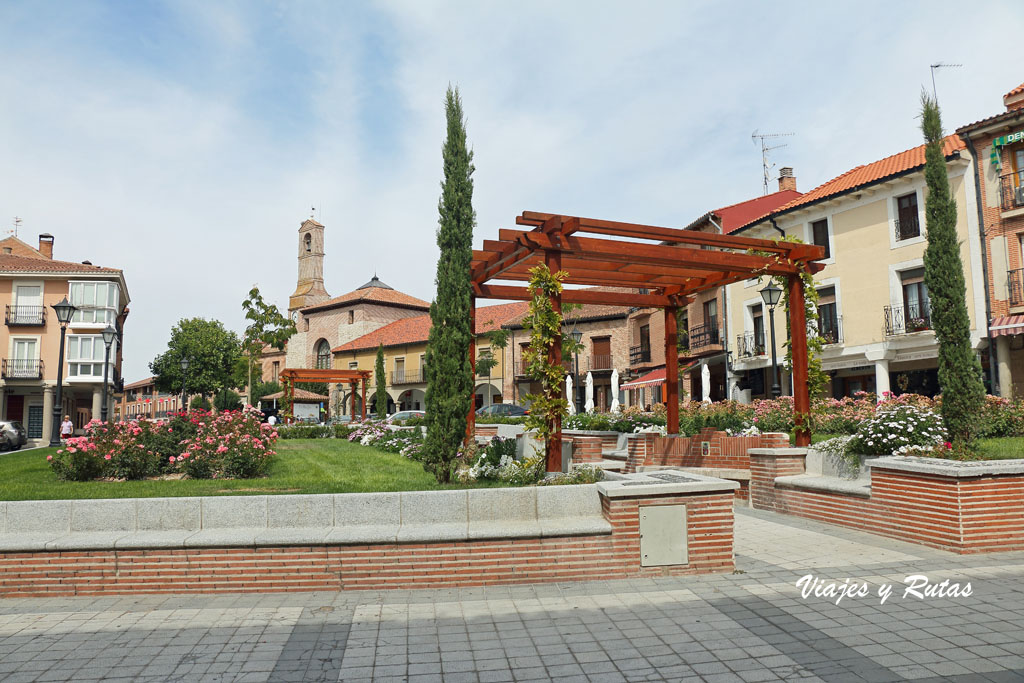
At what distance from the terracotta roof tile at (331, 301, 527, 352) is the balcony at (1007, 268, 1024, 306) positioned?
31361 millimetres

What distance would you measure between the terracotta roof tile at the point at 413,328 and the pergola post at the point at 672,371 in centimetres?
3520

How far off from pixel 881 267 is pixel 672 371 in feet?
50.3

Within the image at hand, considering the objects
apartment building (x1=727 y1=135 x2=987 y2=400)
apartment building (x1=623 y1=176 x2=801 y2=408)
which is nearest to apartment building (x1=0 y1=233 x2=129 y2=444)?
apartment building (x1=623 y1=176 x2=801 y2=408)

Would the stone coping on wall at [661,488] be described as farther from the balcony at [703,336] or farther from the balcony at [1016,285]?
the balcony at [703,336]

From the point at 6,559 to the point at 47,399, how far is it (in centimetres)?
4130

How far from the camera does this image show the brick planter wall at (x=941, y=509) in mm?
7312

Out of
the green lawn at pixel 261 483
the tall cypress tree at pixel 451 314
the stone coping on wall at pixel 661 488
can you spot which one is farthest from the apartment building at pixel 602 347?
the stone coping on wall at pixel 661 488

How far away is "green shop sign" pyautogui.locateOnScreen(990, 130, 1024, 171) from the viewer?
1936 centimetres

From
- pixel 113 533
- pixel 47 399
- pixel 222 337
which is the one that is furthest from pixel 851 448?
pixel 222 337

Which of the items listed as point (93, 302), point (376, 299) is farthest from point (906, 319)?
point (376, 299)

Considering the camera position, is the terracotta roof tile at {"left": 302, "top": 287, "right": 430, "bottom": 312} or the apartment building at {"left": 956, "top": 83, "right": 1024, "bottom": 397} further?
the terracotta roof tile at {"left": 302, "top": 287, "right": 430, "bottom": 312}

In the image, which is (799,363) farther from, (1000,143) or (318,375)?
(318,375)

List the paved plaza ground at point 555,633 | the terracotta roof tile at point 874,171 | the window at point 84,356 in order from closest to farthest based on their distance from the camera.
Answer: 1. the paved plaza ground at point 555,633
2. the terracotta roof tile at point 874,171
3. the window at point 84,356

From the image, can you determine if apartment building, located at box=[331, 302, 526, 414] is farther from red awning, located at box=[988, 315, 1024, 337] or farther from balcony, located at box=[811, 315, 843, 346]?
red awning, located at box=[988, 315, 1024, 337]
